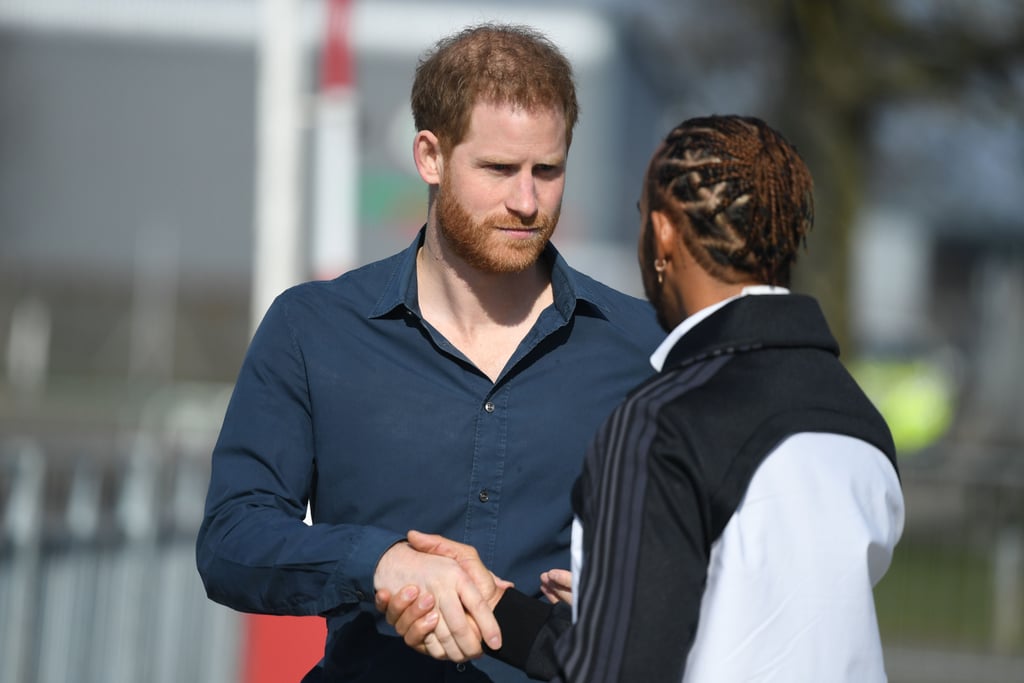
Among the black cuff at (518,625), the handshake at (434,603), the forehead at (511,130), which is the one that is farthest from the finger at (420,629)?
the forehead at (511,130)

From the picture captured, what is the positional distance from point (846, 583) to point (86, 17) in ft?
108

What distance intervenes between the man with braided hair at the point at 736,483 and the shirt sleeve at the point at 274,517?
456mm

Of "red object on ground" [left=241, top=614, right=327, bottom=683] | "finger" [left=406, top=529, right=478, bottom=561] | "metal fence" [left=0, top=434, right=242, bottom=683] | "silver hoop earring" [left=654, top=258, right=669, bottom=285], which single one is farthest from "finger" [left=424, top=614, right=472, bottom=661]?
"red object on ground" [left=241, top=614, right=327, bottom=683]

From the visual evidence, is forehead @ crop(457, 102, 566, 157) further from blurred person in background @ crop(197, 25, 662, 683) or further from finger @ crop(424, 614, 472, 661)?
finger @ crop(424, 614, 472, 661)

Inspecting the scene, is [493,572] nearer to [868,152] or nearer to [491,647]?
[491,647]

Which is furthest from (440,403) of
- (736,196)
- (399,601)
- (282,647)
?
(282,647)

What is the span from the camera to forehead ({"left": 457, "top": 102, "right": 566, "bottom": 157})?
2.86 m

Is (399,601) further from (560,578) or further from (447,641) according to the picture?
(560,578)

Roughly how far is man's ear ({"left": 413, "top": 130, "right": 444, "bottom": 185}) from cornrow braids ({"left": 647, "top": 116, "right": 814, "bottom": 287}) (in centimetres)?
60

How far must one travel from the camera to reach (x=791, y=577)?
7.47 ft

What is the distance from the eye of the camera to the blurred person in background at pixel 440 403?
2871mm

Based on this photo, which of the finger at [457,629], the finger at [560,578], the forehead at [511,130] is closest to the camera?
the finger at [457,629]

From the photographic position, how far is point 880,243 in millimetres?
39250

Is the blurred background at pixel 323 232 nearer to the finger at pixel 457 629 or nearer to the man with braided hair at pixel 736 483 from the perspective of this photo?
the man with braided hair at pixel 736 483
